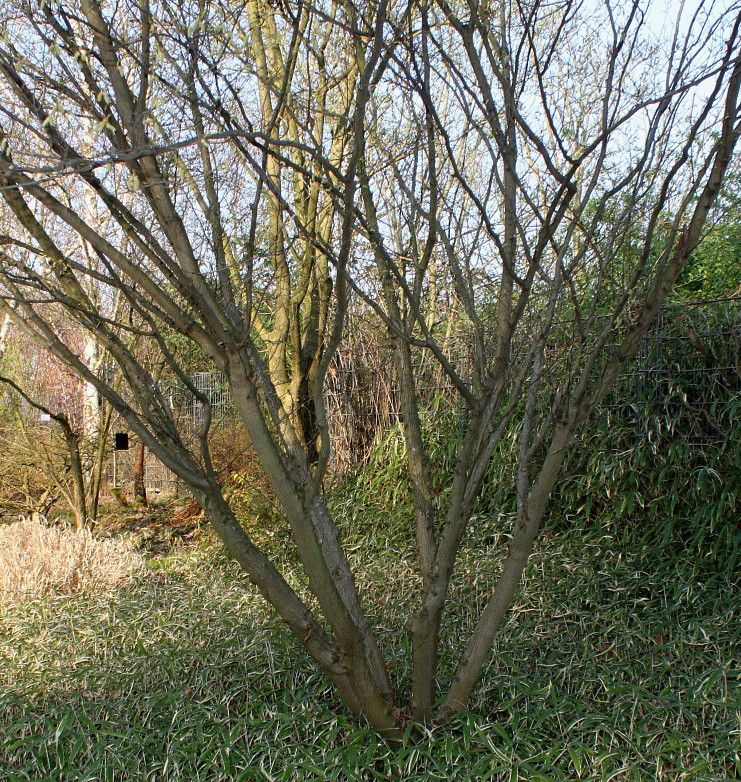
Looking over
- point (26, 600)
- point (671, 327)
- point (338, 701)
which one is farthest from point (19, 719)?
point (671, 327)

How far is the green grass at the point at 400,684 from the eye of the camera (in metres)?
2.46

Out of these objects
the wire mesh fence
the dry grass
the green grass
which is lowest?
the green grass

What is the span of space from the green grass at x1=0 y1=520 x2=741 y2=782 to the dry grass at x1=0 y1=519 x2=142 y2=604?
8.5 inches

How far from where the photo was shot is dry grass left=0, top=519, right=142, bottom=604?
14.1ft

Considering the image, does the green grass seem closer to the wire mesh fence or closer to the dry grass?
the dry grass

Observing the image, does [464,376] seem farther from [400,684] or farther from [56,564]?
[56,564]

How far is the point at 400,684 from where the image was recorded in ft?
9.48

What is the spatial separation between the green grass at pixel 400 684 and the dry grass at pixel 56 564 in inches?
8.5

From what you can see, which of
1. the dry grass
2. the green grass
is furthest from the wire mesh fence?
the dry grass

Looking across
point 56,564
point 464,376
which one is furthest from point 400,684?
point 464,376

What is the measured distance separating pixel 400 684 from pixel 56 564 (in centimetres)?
255

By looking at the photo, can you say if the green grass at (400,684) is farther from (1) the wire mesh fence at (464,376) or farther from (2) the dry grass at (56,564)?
(1) the wire mesh fence at (464,376)

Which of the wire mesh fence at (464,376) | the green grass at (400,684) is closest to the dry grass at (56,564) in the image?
the green grass at (400,684)

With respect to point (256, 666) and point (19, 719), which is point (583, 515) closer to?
point (256, 666)
